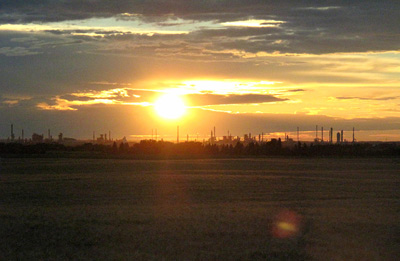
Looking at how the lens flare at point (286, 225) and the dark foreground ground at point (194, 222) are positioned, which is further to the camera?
the lens flare at point (286, 225)

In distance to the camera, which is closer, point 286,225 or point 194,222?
point 286,225

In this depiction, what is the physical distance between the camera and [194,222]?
43.8ft

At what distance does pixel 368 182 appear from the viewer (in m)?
25.3

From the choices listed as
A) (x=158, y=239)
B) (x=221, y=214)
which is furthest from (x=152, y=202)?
(x=158, y=239)

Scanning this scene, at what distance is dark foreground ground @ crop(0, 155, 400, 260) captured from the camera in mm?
10391

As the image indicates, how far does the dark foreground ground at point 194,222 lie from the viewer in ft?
34.1

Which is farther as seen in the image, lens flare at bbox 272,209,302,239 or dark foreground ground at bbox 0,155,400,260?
lens flare at bbox 272,209,302,239

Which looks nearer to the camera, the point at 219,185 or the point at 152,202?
the point at 152,202

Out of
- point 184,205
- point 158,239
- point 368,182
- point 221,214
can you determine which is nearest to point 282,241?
point 158,239

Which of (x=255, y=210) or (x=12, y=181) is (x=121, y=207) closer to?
(x=255, y=210)

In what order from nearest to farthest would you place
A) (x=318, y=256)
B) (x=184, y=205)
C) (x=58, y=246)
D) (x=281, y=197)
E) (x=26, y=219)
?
(x=318, y=256)
(x=58, y=246)
(x=26, y=219)
(x=184, y=205)
(x=281, y=197)

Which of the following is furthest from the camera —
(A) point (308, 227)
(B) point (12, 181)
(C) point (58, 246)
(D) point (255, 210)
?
(B) point (12, 181)

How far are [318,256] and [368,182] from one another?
52.8ft

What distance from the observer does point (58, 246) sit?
10.8m
